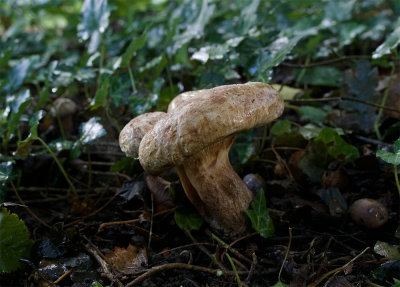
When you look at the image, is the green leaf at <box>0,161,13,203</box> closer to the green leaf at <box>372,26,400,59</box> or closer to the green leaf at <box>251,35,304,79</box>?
the green leaf at <box>251,35,304,79</box>

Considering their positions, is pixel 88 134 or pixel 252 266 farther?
pixel 88 134

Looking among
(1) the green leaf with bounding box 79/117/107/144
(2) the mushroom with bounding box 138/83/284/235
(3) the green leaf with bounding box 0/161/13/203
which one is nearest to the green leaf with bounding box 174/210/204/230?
(2) the mushroom with bounding box 138/83/284/235

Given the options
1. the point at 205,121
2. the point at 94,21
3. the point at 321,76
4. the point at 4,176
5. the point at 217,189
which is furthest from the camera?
the point at 321,76

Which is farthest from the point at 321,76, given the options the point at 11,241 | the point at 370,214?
the point at 11,241

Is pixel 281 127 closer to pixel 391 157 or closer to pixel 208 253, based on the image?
pixel 391 157

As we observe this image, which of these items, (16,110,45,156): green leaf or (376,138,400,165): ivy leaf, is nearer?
(376,138,400,165): ivy leaf

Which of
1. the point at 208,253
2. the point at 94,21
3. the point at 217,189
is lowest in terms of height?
the point at 208,253

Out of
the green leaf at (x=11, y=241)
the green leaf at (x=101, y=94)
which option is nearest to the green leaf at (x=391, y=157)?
the green leaf at (x=101, y=94)
